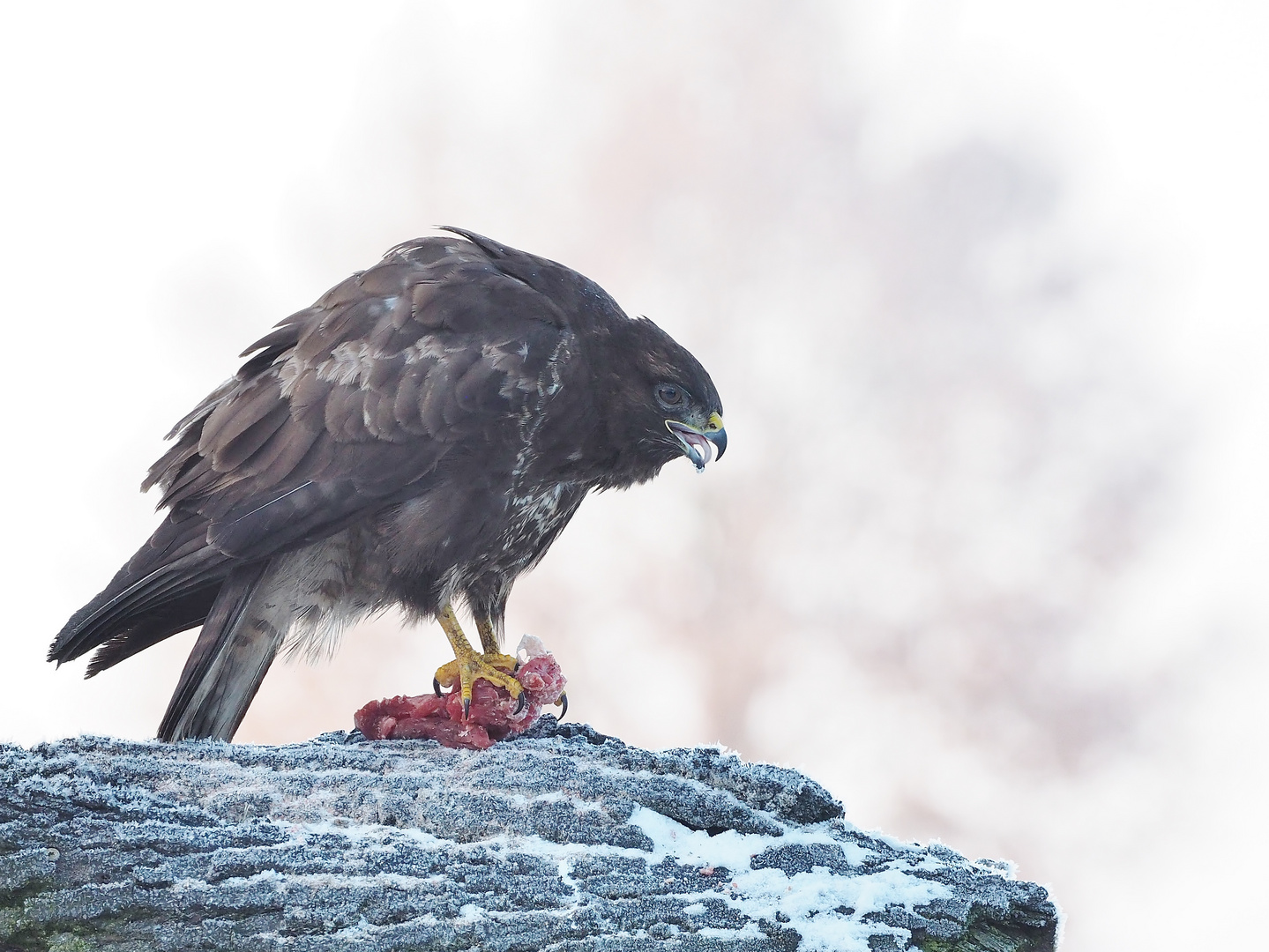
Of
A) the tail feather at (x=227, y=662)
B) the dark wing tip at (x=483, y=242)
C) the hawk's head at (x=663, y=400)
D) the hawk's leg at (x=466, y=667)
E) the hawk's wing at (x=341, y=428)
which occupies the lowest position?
the tail feather at (x=227, y=662)

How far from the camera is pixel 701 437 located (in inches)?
200

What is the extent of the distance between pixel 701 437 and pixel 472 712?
1608mm

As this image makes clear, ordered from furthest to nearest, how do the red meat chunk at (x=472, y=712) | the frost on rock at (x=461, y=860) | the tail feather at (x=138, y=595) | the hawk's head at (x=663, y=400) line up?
the hawk's head at (x=663, y=400) < the red meat chunk at (x=472, y=712) < the tail feather at (x=138, y=595) < the frost on rock at (x=461, y=860)

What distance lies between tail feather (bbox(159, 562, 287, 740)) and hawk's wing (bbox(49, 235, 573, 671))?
0.41ft

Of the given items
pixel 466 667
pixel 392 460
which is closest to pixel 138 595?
pixel 392 460

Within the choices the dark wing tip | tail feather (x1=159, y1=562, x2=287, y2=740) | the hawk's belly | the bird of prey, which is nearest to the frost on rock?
tail feather (x1=159, y1=562, x2=287, y2=740)

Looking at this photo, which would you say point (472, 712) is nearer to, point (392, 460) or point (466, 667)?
point (466, 667)

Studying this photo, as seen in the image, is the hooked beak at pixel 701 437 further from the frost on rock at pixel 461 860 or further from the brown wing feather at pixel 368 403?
the frost on rock at pixel 461 860

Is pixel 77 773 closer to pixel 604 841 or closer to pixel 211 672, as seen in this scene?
pixel 211 672

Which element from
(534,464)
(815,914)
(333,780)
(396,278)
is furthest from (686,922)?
(396,278)

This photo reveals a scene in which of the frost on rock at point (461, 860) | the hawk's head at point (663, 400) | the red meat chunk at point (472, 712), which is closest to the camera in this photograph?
the frost on rock at point (461, 860)

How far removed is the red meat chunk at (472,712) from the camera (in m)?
4.86

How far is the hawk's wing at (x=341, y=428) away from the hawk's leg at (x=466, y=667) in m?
0.63

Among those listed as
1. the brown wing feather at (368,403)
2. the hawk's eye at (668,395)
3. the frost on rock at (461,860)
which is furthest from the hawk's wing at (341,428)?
the frost on rock at (461,860)
